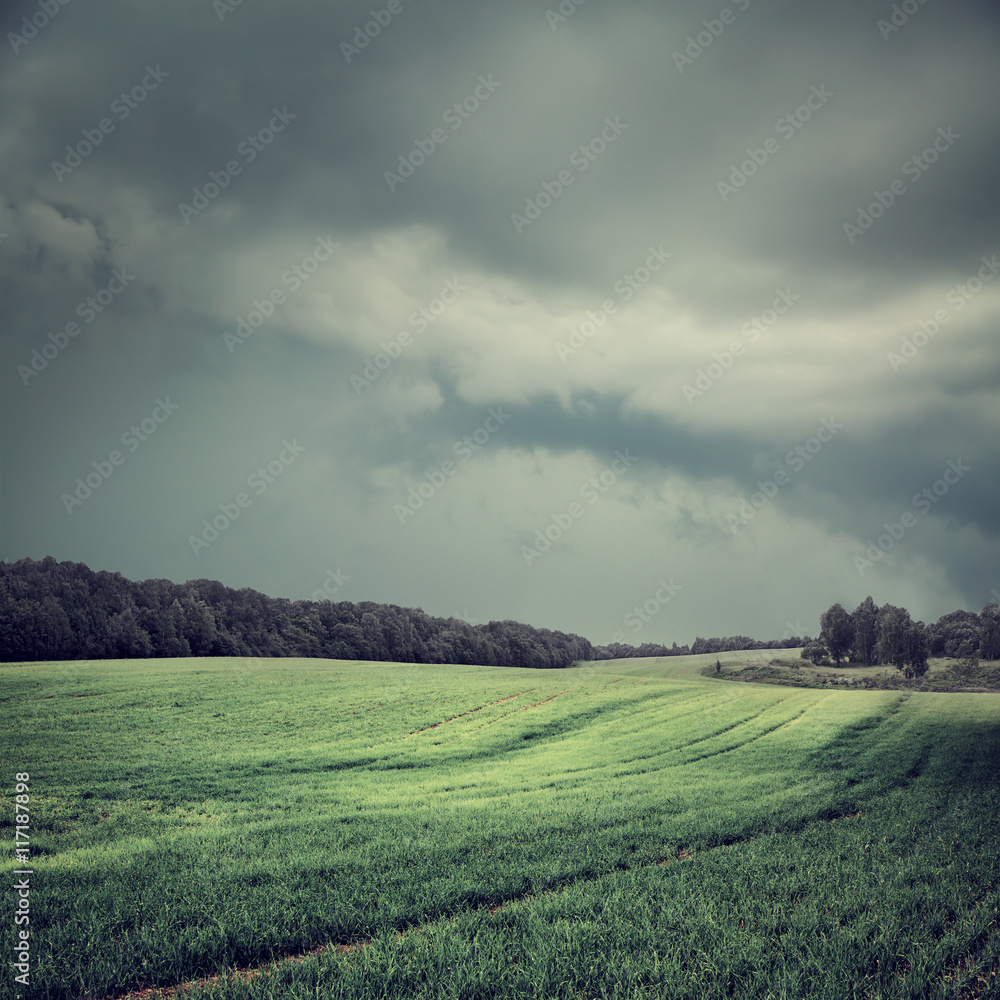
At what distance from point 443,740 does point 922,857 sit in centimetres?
1704

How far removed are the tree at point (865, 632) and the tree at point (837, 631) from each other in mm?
981

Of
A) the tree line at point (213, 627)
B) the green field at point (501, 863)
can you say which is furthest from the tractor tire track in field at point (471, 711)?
the tree line at point (213, 627)

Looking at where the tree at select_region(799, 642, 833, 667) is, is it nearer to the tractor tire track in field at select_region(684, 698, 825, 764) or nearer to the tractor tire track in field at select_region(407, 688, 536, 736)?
the tractor tire track in field at select_region(684, 698, 825, 764)

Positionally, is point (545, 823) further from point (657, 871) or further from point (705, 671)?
point (705, 671)

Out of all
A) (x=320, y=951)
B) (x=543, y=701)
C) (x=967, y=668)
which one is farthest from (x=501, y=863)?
(x=967, y=668)

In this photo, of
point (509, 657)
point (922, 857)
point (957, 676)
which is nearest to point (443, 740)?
point (922, 857)

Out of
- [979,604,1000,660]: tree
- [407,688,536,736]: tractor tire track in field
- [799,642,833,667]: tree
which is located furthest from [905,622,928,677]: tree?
[407,688,536,736]: tractor tire track in field

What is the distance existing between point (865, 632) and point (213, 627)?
104838 millimetres

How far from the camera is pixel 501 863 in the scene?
27.9 ft

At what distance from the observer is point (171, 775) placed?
15398mm

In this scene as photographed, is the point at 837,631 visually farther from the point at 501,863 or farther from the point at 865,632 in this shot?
the point at 501,863

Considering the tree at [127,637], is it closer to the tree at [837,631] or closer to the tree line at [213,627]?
the tree line at [213,627]

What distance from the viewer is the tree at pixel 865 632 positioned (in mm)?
88812

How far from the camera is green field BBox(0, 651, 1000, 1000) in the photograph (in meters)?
5.59
